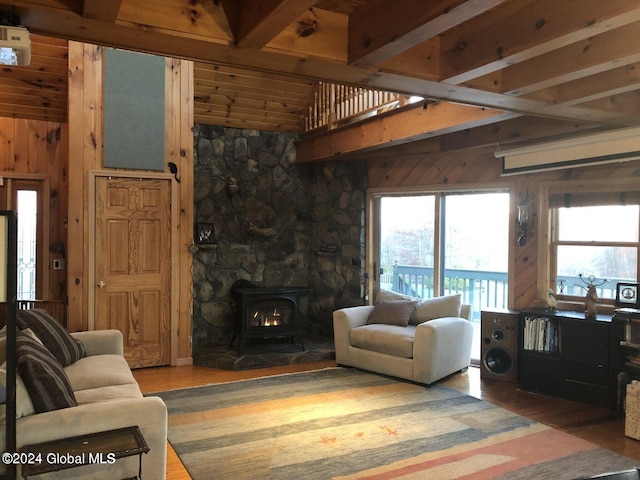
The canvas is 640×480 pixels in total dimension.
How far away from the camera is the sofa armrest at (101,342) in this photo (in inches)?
159

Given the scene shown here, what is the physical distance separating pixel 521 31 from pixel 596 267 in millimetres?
2981

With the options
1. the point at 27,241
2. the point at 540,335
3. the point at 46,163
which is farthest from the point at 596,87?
the point at 27,241

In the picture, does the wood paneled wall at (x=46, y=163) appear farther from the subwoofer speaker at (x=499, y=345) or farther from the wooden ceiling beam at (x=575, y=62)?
the wooden ceiling beam at (x=575, y=62)

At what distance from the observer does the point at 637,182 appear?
169 inches

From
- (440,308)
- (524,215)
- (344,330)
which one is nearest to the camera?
(524,215)

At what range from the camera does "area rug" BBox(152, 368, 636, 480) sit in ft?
9.91

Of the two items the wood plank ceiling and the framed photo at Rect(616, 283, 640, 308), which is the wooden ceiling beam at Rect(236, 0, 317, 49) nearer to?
the wood plank ceiling

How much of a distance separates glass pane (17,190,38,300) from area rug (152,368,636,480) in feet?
9.10

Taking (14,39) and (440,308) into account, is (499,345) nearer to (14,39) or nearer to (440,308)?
(440,308)

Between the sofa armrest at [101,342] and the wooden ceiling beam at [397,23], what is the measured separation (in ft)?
9.75

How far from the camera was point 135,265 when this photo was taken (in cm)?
522

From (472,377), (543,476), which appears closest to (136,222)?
(472,377)

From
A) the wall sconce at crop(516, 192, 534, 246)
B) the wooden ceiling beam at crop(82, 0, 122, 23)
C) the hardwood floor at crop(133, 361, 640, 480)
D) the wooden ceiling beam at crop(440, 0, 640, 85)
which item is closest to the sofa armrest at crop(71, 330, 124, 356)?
the hardwood floor at crop(133, 361, 640, 480)

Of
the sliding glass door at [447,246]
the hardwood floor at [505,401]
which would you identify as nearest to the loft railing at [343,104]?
the sliding glass door at [447,246]
